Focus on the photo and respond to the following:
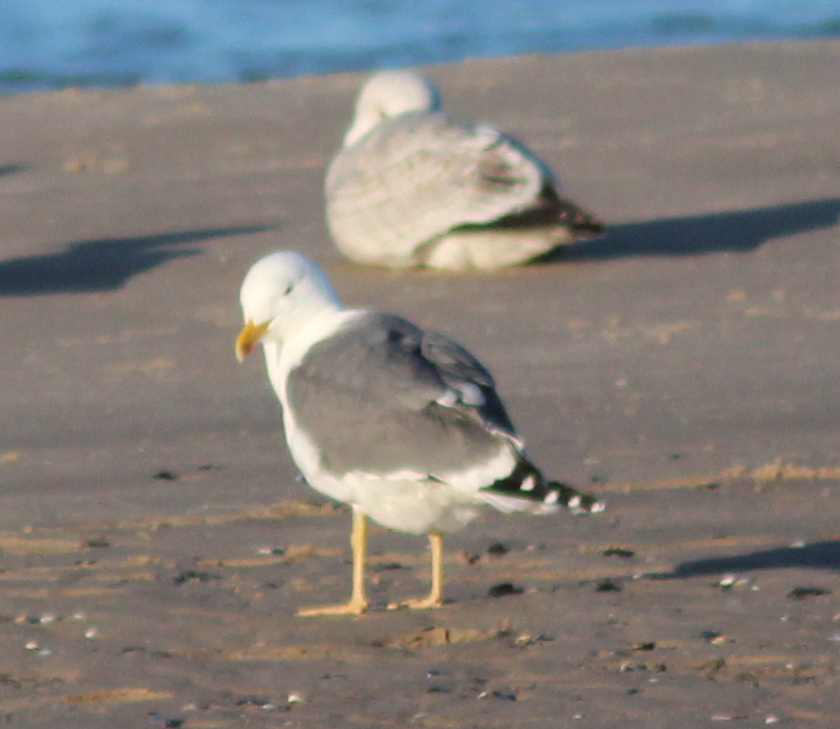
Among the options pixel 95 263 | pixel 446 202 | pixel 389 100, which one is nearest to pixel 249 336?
pixel 446 202

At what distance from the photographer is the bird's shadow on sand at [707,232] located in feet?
35.1

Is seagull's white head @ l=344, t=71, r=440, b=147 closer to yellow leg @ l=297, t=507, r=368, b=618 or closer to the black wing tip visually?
yellow leg @ l=297, t=507, r=368, b=618

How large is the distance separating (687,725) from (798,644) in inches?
27.7

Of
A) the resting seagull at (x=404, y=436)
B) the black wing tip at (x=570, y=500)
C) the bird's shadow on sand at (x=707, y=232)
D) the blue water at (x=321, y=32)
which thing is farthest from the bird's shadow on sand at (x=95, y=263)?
the blue water at (x=321, y=32)

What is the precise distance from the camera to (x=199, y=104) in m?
16.2

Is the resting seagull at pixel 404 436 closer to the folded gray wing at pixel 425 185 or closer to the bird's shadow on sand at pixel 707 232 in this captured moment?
the folded gray wing at pixel 425 185

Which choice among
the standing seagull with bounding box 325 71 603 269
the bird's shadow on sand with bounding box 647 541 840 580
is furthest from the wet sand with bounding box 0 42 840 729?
the standing seagull with bounding box 325 71 603 269

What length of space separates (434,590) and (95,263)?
238 inches

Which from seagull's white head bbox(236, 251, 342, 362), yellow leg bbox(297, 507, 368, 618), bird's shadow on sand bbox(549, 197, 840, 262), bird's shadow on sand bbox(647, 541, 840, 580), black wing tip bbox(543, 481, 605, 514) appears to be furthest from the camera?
bird's shadow on sand bbox(549, 197, 840, 262)

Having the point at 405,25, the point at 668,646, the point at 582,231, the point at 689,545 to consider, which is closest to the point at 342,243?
the point at 582,231

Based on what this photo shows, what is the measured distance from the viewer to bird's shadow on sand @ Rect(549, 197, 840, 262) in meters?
10.7

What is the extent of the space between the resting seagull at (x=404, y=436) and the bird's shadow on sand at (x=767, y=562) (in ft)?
2.39

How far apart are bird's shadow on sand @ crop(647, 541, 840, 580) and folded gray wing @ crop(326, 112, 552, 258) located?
15.7 feet

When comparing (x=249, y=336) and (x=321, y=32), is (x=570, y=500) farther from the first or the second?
(x=321, y=32)
